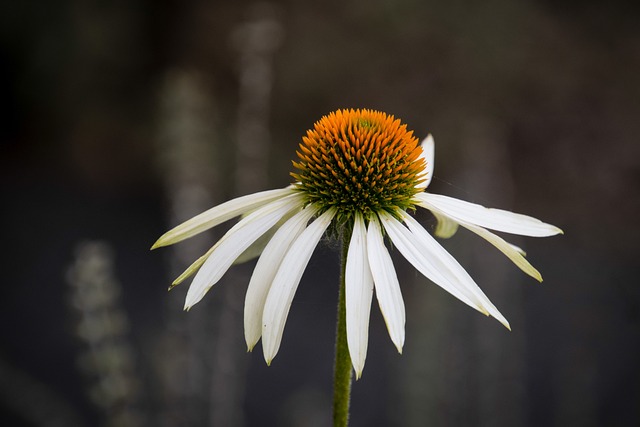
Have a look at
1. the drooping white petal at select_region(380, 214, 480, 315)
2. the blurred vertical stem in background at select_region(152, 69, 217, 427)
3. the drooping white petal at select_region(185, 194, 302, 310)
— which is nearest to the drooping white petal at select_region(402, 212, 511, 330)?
the drooping white petal at select_region(380, 214, 480, 315)

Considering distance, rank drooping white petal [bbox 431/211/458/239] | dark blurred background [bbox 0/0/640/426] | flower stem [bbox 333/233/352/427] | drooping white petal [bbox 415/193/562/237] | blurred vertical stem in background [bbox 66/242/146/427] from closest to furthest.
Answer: flower stem [bbox 333/233/352/427] < drooping white petal [bbox 415/193/562/237] < drooping white petal [bbox 431/211/458/239] < blurred vertical stem in background [bbox 66/242/146/427] < dark blurred background [bbox 0/0/640/426]

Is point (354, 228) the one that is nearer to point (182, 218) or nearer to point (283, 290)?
point (283, 290)

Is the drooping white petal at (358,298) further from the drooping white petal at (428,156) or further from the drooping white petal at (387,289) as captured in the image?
the drooping white petal at (428,156)

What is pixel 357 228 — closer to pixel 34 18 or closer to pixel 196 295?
pixel 196 295

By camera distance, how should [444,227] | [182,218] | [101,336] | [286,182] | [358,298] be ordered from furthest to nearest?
[286,182], [182,218], [101,336], [444,227], [358,298]

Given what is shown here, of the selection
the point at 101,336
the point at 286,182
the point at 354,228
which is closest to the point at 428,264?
the point at 354,228

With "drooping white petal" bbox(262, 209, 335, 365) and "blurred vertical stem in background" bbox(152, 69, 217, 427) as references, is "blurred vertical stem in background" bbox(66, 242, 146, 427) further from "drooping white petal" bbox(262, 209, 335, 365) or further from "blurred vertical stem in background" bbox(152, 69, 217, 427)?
"drooping white petal" bbox(262, 209, 335, 365)
